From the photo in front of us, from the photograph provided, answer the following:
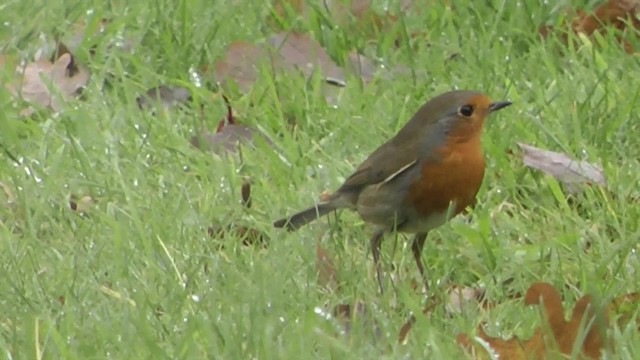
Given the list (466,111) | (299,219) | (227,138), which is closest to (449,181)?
(466,111)

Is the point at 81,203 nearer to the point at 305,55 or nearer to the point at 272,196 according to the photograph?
the point at 272,196

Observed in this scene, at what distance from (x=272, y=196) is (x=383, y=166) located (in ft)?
1.37

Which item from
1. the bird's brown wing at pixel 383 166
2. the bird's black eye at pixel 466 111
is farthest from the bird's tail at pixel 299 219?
the bird's black eye at pixel 466 111

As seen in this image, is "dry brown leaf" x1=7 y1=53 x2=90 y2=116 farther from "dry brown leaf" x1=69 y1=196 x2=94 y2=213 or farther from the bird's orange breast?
the bird's orange breast

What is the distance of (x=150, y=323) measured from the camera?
4000mm

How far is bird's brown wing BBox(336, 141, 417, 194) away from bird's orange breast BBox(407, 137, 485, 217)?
0.26 feet

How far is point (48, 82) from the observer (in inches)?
234

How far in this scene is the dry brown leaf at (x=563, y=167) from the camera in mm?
5043

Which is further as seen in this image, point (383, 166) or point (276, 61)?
point (276, 61)

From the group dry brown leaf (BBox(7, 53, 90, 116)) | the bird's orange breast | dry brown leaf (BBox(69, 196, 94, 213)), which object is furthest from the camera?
dry brown leaf (BBox(7, 53, 90, 116))

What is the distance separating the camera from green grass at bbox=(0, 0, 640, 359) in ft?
13.0

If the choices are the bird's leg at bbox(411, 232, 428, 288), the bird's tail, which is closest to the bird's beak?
the bird's leg at bbox(411, 232, 428, 288)

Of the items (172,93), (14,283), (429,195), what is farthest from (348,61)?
(14,283)

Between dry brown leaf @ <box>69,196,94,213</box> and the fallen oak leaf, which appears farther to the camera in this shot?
the fallen oak leaf
